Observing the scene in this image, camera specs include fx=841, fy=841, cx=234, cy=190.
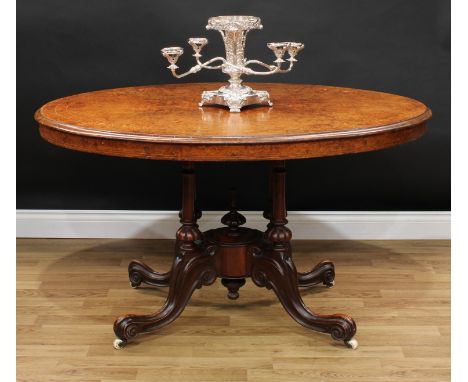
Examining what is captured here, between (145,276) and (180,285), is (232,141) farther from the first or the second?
(145,276)

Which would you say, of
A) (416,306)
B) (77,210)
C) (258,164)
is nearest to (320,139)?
(416,306)

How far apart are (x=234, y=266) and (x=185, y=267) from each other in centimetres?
20

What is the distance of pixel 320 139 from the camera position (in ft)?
8.63

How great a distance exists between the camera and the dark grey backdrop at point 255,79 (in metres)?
4.23

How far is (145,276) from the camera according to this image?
374 centimetres

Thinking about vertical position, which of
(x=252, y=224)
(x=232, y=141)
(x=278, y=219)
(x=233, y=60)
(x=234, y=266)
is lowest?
(x=252, y=224)

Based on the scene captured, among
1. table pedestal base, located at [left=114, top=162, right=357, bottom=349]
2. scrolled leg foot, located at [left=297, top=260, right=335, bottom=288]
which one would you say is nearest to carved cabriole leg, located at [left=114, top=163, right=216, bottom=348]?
table pedestal base, located at [left=114, top=162, right=357, bottom=349]

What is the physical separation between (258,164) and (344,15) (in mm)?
872

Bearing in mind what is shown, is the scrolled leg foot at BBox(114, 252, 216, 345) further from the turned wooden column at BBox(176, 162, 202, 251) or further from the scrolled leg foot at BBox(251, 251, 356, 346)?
the scrolled leg foot at BBox(251, 251, 356, 346)

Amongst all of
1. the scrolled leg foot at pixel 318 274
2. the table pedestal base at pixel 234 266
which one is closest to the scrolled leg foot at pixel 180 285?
the table pedestal base at pixel 234 266

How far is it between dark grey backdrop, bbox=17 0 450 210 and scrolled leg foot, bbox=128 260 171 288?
0.76 m

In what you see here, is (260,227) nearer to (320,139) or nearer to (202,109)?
(202,109)

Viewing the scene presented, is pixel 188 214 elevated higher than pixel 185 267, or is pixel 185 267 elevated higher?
pixel 188 214

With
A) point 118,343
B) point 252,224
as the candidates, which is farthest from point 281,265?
point 252,224
